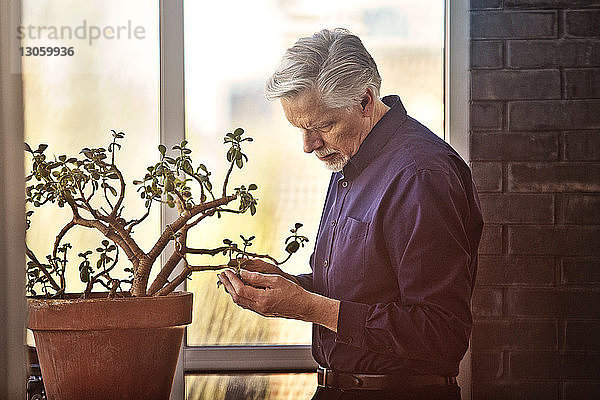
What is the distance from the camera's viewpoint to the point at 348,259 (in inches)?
74.5

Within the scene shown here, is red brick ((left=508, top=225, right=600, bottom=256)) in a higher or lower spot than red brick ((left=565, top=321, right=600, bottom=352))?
higher

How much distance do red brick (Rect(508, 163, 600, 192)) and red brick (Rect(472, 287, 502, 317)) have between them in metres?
0.33

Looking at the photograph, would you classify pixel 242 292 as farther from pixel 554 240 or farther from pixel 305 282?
pixel 554 240

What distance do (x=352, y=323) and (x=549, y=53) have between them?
1.27 m

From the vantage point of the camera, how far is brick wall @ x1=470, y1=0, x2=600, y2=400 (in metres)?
2.52

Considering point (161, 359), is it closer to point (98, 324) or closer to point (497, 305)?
Result: point (98, 324)

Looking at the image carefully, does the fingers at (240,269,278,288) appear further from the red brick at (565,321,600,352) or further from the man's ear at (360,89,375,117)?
the red brick at (565,321,600,352)

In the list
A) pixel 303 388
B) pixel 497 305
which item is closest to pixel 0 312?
pixel 303 388

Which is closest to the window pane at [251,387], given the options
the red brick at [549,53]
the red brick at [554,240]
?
the red brick at [554,240]

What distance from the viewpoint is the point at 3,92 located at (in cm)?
154

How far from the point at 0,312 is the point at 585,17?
1991 millimetres

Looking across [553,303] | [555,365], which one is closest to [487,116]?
[553,303]

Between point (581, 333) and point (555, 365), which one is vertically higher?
point (581, 333)

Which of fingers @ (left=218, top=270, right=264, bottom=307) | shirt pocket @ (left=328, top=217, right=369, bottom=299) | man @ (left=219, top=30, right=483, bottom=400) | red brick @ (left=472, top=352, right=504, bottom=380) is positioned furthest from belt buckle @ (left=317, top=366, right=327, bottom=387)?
red brick @ (left=472, top=352, right=504, bottom=380)
